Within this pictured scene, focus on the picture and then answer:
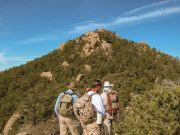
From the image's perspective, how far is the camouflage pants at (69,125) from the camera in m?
11.8

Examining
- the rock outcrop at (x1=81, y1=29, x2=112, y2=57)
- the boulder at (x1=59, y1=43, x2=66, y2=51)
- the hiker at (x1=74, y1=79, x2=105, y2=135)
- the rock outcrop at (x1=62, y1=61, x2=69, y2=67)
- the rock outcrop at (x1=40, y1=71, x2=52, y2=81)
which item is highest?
the boulder at (x1=59, y1=43, x2=66, y2=51)

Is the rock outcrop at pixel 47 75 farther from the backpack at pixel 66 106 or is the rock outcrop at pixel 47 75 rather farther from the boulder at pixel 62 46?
the backpack at pixel 66 106

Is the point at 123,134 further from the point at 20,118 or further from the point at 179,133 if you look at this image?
the point at 20,118

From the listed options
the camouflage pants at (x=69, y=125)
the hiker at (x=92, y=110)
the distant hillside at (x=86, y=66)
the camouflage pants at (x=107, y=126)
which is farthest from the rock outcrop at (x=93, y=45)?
the hiker at (x=92, y=110)

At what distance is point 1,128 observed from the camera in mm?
44375

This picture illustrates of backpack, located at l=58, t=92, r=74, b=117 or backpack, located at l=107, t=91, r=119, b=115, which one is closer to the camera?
backpack, located at l=58, t=92, r=74, b=117

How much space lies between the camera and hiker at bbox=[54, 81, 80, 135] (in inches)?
457

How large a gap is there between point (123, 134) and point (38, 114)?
26.4 m

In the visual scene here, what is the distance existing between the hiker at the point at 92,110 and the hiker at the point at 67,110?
1606mm

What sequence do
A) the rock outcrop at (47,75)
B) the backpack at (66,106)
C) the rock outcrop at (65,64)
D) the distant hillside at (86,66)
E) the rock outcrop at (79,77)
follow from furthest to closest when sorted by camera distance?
the rock outcrop at (65,64)
the rock outcrop at (47,75)
the rock outcrop at (79,77)
the distant hillside at (86,66)
the backpack at (66,106)

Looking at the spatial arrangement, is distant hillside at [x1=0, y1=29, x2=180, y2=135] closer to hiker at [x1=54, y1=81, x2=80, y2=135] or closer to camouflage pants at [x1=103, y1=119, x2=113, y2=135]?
camouflage pants at [x1=103, y1=119, x2=113, y2=135]

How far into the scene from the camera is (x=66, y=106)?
1159cm

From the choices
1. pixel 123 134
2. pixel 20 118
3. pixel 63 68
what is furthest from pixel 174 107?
pixel 63 68

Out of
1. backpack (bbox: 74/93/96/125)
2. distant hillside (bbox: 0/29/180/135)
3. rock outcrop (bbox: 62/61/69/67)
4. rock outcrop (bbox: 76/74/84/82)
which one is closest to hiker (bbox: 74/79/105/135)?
backpack (bbox: 74/93/96/125)
